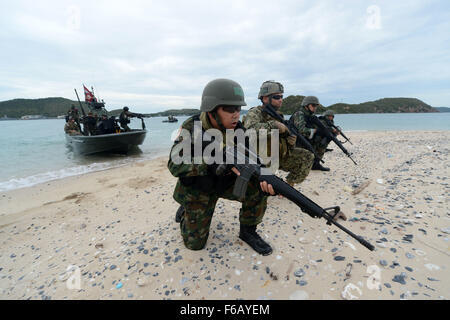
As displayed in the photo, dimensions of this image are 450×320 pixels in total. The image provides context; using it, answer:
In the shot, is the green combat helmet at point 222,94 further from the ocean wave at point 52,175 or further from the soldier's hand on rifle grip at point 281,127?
the ocean wave at point 52,175

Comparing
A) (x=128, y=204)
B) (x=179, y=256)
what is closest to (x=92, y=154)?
(x=128, y=204)

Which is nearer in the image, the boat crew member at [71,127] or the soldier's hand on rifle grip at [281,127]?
the soldier's hand on rifle grip at [281,127]

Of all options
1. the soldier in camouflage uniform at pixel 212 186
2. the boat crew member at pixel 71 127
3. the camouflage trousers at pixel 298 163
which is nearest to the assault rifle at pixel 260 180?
the soldier in camouflage uniform at pixel 212 186

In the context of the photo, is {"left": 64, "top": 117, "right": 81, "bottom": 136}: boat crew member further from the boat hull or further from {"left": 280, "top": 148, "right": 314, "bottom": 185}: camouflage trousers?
{"left": 280, "top": 148, "right": 314, "bottom": 185}: camouflage trousers

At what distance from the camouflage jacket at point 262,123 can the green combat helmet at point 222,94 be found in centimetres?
130

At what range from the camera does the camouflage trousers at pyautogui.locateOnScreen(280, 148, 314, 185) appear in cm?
441

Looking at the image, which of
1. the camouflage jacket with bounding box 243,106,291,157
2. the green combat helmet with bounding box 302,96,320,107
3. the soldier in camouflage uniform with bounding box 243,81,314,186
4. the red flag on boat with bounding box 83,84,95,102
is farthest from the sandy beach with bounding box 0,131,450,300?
the red flag on boat with bounding box 83,84,95,102

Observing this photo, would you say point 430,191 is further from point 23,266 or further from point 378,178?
point 23,266

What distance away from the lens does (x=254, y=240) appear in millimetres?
2842

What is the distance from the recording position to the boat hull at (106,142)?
11.5m

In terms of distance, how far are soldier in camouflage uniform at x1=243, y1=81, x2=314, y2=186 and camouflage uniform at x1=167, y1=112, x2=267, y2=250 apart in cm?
148

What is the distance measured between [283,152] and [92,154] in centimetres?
1420

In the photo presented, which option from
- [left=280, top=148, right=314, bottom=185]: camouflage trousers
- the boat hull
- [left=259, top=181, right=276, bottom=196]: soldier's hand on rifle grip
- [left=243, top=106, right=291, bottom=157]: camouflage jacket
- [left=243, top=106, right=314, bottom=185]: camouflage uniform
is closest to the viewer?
[left=259, top=181, right=276, bottom=196]: soldier's hand on rifle grip

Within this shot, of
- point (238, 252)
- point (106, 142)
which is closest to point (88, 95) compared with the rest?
point (106, 142)
